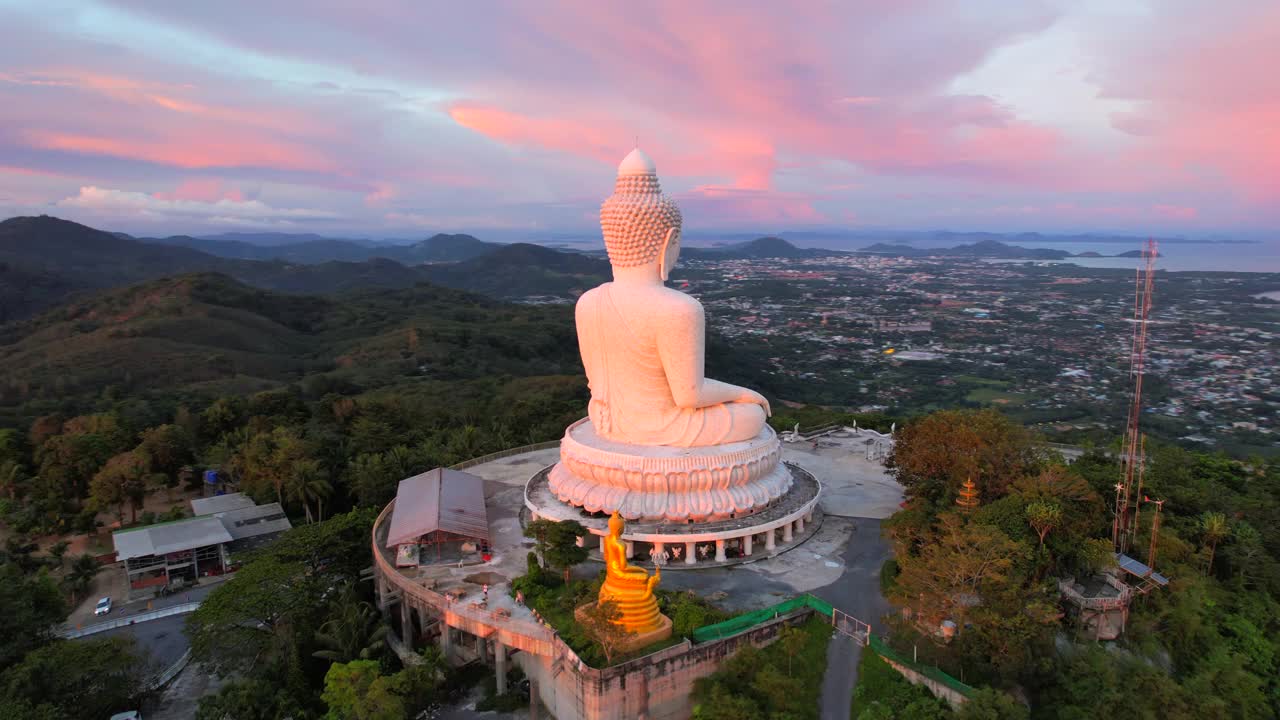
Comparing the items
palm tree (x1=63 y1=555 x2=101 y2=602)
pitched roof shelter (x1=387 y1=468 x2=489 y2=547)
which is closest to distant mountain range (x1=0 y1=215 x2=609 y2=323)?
palm tree (x1=63 y1=555 x2=101 y2=602)

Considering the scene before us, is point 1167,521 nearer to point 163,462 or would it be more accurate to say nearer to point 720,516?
point 720,516

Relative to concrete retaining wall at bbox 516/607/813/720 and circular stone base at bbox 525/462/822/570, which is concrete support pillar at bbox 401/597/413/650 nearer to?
circular stone base at bbox 525/462/822/570

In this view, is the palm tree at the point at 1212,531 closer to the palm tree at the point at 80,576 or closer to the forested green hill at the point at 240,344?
the palm tree at the point at 80,576

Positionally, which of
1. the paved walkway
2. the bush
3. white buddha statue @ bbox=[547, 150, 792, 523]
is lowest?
the paved walkway

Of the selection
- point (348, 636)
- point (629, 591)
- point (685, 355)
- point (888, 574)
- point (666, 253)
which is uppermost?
point (666, 253)

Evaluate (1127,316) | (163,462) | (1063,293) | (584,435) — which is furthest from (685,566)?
(1063,293)

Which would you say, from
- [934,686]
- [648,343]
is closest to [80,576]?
[648,343]

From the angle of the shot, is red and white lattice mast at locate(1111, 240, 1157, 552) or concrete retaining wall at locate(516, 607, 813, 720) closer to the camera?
concrete retaining wall at locate(516, 607, 813, 720)

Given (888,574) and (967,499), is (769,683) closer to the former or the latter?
(888,574)
